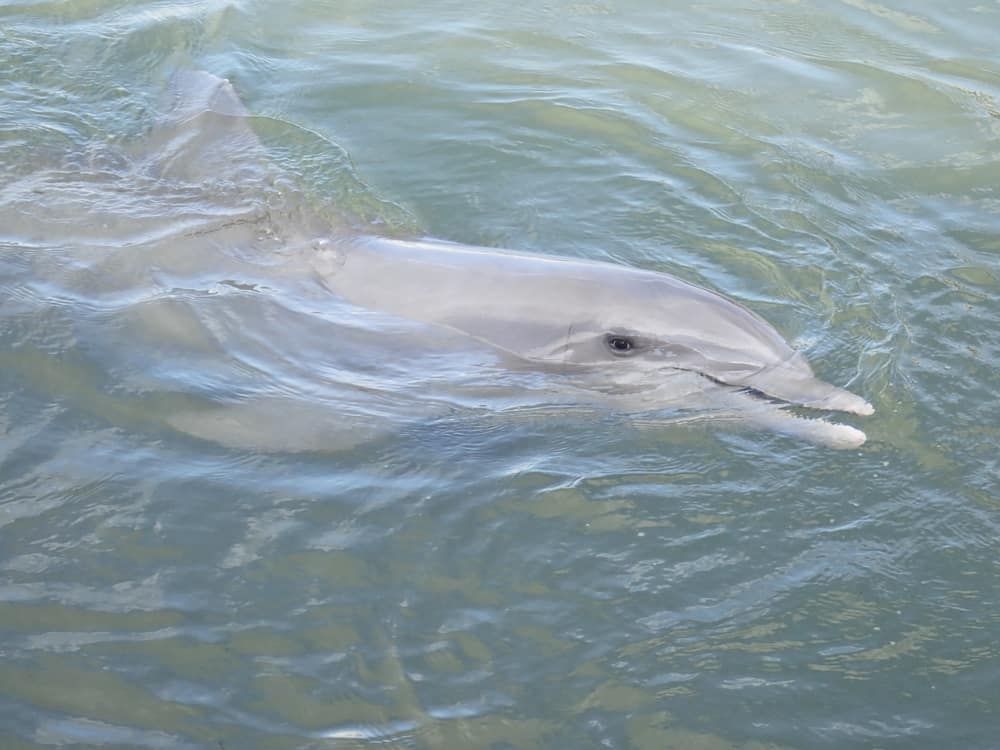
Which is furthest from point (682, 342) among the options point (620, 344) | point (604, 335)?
point (604, 335)

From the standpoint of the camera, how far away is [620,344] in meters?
7.46

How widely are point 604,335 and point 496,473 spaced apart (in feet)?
4.02

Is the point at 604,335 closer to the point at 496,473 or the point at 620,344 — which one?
the point at 620,344

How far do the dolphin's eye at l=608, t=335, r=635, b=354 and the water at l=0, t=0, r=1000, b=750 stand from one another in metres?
0.55

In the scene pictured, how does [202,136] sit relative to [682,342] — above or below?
above

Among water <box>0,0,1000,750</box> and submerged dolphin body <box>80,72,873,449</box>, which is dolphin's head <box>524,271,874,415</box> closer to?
submerged dolphin body <box>80,72,873,449</box>

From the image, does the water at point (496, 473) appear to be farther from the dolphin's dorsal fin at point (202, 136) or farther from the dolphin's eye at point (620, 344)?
the dolphin's eye at point (620, 344)

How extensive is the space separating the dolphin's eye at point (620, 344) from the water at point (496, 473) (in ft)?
1.82

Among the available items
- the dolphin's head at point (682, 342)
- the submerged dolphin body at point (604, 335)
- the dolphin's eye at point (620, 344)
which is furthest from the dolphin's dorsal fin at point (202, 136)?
the dolphin's eye at point (620, 344)

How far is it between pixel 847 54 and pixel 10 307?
408 inches

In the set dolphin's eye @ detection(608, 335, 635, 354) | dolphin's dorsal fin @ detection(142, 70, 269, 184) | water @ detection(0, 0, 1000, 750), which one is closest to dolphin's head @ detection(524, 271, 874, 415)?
dolphin's eye @ detection(608, 335, 635, 354)

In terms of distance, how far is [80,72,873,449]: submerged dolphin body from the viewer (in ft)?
23.9

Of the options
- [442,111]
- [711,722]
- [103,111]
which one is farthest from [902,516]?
[103,111]

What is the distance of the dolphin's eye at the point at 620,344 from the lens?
7441 millimetres
